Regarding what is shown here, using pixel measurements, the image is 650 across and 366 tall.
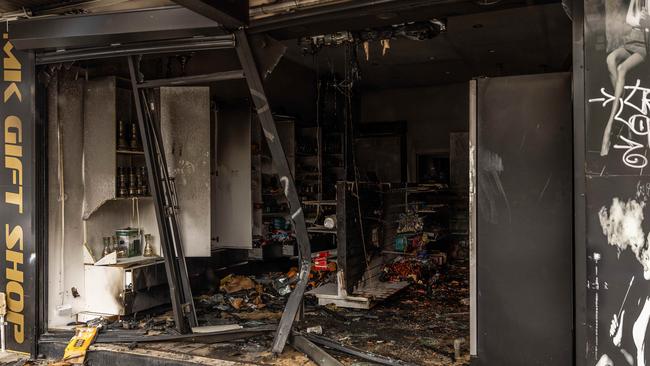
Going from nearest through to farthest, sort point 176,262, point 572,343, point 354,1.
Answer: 1. point 572,343
2. point 354,1
3. point 176,262

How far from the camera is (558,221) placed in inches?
113

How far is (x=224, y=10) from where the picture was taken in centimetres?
335

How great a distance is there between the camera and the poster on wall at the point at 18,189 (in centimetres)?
426

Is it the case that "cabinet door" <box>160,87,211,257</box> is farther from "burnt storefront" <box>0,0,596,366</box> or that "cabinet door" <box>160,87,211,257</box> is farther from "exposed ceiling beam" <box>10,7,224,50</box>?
"exposed ceiling beam" <box>10,7,224,50</box>

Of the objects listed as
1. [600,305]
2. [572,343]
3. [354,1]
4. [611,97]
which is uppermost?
[354,1]

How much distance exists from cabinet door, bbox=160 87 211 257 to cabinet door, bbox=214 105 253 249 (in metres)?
1.49

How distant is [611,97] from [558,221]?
766mm

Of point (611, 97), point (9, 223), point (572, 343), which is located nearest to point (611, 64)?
point (611, 97)

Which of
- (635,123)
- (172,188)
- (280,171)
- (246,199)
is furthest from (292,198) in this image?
(246,199)

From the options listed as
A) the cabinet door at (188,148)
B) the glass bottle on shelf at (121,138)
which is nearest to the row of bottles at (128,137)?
the glass bottle on shelf at (121,138)

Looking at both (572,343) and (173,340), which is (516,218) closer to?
(572,343)

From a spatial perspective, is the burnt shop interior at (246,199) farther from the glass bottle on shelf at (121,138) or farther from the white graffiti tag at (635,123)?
Result: the white graffiti tag at (635,123)

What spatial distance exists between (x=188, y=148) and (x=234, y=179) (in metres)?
1.60

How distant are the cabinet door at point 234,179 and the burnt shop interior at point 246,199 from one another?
19 millimetres
